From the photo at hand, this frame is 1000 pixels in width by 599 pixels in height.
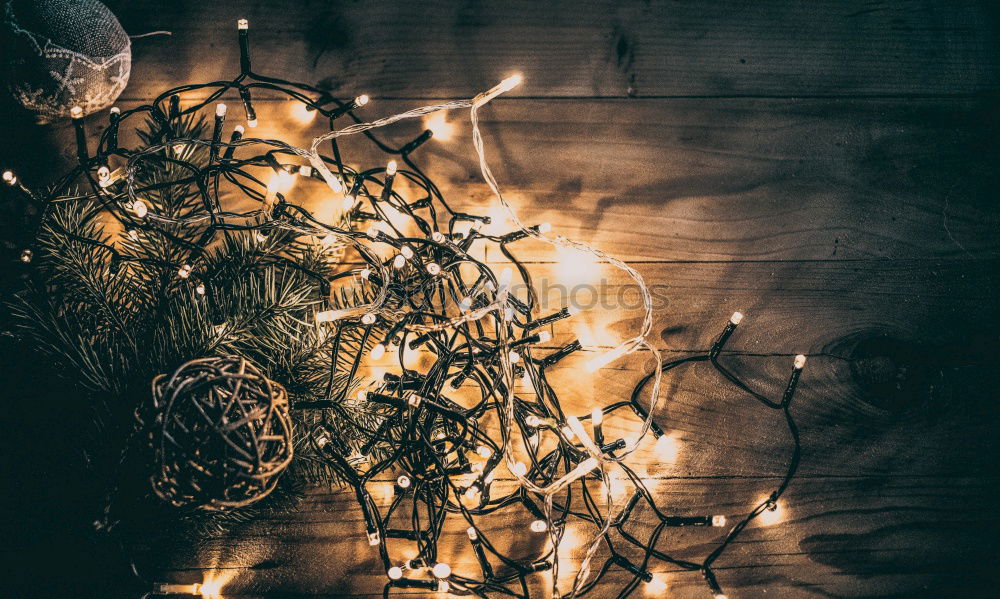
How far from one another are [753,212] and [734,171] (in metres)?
0.08

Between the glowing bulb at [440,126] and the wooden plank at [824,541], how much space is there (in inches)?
26.6

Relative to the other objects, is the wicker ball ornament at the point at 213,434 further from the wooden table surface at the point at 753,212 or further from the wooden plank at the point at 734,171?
the wooden plank at the point at 734,171

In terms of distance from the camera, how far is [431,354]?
1037mm

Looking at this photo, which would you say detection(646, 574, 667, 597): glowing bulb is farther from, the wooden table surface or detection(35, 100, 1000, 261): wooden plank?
detection(35, 100, 1000, 261): wooden plank

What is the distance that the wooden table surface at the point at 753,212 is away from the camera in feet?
3.42

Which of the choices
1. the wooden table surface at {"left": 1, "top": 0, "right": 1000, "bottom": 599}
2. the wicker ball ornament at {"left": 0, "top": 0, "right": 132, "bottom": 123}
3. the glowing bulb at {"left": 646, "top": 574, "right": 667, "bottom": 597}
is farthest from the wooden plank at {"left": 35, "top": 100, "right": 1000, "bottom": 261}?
the glowing bulb at {"left": 646, "top": 574, "right": 667, "bottom": 597}

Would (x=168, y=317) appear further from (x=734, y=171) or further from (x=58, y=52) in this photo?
(x=734, y=171)

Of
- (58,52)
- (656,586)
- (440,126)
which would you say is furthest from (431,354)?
(58,52)

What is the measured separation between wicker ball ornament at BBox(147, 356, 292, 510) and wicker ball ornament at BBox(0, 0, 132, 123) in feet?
1.56

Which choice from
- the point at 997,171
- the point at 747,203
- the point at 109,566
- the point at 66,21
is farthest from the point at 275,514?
the point at 997,171

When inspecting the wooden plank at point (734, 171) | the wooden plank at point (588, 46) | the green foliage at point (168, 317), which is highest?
the wooden plank at point (588, 46)

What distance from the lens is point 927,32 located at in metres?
1.08

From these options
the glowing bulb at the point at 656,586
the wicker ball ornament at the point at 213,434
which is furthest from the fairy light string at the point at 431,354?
the wicker ball ornament at the point at 213,434

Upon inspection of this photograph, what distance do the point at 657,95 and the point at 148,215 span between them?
863mm
